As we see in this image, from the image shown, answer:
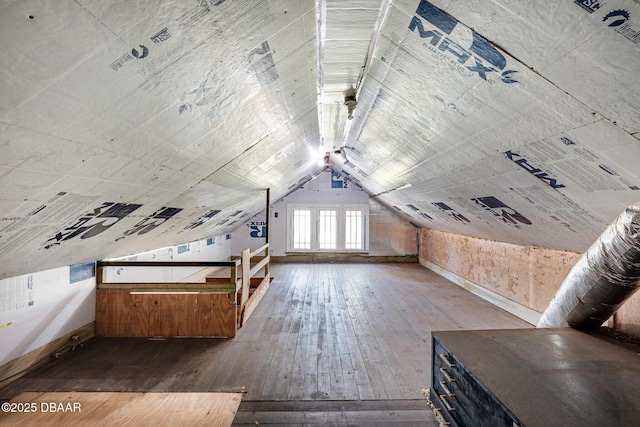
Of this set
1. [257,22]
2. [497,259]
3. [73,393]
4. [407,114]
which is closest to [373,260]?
[497,259]

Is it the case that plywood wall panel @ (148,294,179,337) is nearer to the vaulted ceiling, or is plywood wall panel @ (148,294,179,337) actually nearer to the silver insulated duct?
the vaulted ceiling

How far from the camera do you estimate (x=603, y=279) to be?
163 centimetres

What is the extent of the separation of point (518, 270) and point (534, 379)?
3.10 metres

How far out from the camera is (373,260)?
26.0ft

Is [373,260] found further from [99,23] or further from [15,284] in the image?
[99,23]

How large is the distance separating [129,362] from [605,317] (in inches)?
145

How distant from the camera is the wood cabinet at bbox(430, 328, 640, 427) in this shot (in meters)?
1.03

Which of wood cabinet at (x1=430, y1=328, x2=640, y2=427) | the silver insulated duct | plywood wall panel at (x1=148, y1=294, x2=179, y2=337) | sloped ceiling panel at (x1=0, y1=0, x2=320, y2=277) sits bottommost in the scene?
plywood wall panel at (x1=148, y1=294, x2=179, y2=337)

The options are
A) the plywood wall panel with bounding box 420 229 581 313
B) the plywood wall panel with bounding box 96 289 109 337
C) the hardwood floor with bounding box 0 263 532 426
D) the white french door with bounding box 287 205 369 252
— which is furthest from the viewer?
the white french door with bounding box 287 205 369 252

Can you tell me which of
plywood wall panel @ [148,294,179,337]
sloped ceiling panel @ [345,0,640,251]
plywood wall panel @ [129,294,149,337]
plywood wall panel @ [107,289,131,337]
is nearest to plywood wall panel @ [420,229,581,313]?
sloped ceiling panel @ [345,0,640,251]

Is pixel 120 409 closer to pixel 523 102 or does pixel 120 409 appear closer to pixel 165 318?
pixel 165 318

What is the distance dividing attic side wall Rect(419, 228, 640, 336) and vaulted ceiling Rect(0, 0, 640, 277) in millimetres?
539

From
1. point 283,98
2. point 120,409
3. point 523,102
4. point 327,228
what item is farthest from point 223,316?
point 327,228

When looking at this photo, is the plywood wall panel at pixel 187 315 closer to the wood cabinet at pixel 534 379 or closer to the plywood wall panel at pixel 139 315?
the plywood wall panel at pixel 139 315
